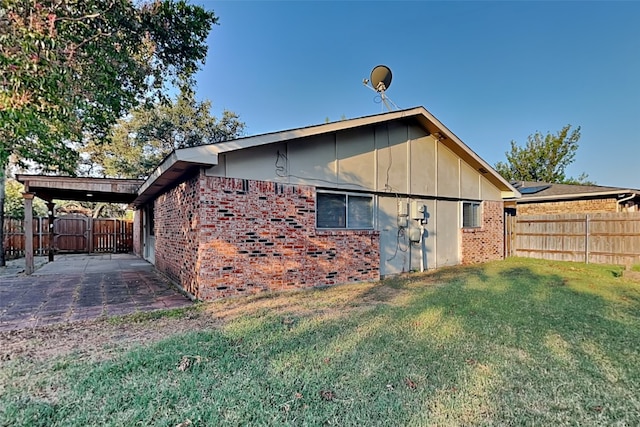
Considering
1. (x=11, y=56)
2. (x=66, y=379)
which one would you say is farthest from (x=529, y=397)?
(x=11, y=56)

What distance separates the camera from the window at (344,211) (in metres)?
7.26

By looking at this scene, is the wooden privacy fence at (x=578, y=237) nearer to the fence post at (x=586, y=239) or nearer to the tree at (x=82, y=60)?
the fence post at (x=586, y=239)

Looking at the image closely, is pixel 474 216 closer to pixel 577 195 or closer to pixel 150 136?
pixel 577 195

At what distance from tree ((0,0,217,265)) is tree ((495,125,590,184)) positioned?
87.1 ft

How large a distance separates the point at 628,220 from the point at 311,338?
1176 centimetres

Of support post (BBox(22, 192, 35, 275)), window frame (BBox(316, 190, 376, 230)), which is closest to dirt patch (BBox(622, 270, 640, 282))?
window frame (BBox(316, 190, 376, 230))

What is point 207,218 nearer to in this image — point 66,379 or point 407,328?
point 66,379

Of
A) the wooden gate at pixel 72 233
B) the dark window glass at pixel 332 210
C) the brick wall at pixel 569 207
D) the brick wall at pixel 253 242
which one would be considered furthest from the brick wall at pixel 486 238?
the wooden gate at pixel 72 233

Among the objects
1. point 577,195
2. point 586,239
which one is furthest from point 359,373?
point 577,195

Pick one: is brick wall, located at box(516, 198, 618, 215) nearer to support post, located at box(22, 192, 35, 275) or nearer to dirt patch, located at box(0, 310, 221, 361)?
dirt patch, located at box(0, 310, 221, 361)

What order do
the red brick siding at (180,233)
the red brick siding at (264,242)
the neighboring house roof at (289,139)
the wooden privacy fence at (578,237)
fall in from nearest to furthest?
the neighboring house roof at (289,139), the red brick siding at (264,242), the red brick siding at (180,233), the wooden privacy fence at (578,237)

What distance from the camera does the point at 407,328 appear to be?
4.24 m

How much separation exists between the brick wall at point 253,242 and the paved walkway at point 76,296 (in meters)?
0.65

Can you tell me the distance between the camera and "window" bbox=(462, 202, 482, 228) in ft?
35.2
